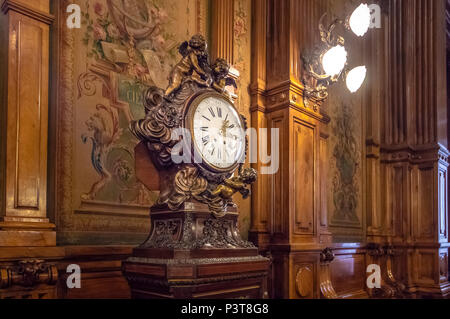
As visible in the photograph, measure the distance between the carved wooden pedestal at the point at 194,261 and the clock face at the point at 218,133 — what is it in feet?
0.97

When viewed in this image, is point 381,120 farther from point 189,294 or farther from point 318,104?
point 189,294

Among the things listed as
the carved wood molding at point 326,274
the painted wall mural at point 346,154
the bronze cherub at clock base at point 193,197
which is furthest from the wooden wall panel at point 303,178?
the bronze cherub at clock base at point 193,197

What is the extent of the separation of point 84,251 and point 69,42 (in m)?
1.34

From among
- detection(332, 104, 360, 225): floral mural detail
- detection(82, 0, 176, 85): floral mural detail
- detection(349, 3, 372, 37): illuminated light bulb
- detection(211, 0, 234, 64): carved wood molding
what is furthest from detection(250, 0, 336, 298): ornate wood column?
detection(332, 104, 360, 225): floral mural detail

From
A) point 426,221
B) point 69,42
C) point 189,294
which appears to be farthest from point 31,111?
point 426,221

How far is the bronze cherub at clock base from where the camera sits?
6.50ft

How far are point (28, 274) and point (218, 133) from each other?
1.27 meters

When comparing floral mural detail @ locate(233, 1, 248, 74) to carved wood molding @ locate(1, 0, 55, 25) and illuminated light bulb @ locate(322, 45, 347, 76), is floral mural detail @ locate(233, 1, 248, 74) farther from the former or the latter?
carved wood molding @ locate(1, 0, 55, 25)

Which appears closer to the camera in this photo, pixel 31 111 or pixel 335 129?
pixel 31 111

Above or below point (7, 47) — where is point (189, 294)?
below

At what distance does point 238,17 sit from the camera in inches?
157

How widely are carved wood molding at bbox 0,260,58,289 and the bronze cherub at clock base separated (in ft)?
1.52

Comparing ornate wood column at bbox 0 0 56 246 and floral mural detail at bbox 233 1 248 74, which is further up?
floral mural detail at bbox 233 1 248 74

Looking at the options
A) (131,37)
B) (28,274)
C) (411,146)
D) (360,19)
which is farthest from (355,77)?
(28,274)
